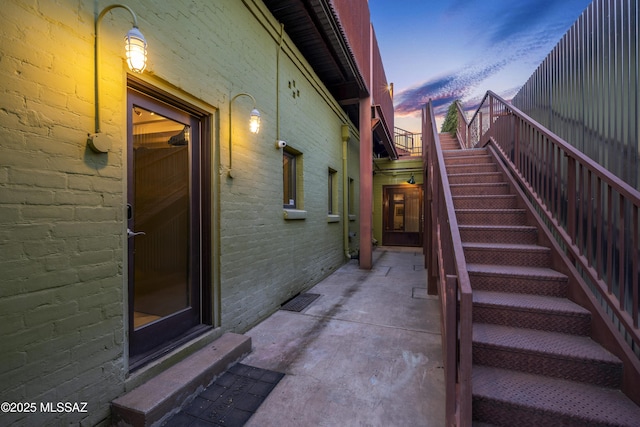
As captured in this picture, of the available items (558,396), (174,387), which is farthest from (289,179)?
(558,396)

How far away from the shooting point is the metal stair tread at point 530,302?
80.8 inches

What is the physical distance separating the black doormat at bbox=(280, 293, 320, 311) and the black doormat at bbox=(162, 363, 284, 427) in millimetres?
1419

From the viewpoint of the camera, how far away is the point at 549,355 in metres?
1.78

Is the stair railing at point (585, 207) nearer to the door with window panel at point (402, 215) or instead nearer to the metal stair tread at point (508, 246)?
the metal stair tread at point (508, 246)

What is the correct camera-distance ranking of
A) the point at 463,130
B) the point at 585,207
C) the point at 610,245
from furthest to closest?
the point at 463,130 → the point at 585,207 → the point at 610,245

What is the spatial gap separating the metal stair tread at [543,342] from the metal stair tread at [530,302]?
0.56 feet

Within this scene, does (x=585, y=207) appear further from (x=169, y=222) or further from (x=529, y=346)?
(x=169, y=222)

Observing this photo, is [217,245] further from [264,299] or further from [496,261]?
[496,261]

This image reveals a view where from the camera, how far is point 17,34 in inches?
51.0

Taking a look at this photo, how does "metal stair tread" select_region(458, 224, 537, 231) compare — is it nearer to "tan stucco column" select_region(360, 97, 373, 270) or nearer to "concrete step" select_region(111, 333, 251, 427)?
"concrete step" select_region(111, 333, 251, 427)

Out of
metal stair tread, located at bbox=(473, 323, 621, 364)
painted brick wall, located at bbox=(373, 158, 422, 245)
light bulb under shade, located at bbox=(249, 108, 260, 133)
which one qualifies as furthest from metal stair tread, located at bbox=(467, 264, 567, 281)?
painted brick wall, located at bbox=(373, 158, 422, 245)

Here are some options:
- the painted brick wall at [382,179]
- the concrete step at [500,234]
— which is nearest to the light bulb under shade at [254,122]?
the concrete step at [500,234]

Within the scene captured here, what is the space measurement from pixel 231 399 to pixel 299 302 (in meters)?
2.08

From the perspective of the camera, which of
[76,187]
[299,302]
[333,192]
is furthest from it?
[333,192]
